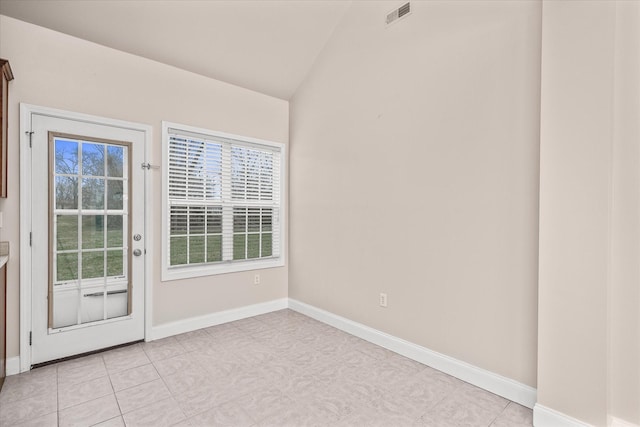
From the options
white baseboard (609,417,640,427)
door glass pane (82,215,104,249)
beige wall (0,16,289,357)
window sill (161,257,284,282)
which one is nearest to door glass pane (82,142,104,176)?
beige wall (0,16,289,357)

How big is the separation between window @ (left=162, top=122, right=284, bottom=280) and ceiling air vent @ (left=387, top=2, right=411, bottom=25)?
198cm

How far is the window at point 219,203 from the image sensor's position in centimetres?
352

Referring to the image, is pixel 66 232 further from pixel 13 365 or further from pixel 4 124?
pixel 13 365

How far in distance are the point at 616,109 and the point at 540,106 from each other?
40 cm

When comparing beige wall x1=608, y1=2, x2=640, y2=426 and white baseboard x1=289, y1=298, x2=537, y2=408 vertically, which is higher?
beige wall x1=608, y1=2, x2=640, y2=426

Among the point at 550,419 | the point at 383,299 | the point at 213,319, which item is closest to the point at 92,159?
the point at 213,319

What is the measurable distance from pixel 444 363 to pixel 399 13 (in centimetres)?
316

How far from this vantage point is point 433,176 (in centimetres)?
281

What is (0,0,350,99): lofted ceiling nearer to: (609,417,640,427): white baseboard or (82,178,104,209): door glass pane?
(82,178,104,209): door glass pane

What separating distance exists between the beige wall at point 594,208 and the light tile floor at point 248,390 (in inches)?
20.1

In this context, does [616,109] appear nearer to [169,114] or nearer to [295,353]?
[295,353]

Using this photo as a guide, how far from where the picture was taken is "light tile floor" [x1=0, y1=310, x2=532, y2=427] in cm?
209

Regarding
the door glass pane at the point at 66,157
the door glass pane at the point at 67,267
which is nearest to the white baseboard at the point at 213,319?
the door glass pane at the point at 67,267

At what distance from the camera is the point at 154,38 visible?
3.12 meters
